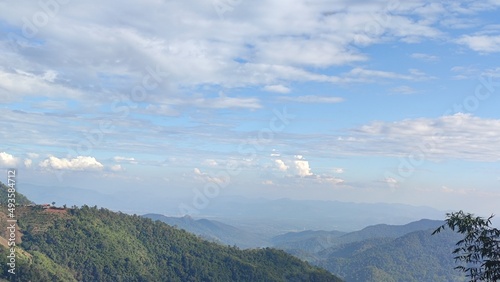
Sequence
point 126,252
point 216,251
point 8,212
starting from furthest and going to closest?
1. point 216,251
2. point 126,252
3. point 8,212

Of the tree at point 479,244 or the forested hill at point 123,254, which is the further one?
the forested hill at point 123,254

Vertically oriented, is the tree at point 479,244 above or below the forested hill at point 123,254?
above

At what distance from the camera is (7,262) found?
77188 millimetres

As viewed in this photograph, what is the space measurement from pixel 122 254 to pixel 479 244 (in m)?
108

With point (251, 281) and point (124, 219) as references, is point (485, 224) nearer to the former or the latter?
point (251, 281)

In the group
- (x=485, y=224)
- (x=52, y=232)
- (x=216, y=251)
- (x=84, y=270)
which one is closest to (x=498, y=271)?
(x=485, y=224)

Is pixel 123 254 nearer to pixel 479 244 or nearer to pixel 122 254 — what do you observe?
pixel 122 254

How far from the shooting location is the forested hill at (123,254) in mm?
95688

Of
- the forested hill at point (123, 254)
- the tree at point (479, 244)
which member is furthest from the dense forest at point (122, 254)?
the tree at point (479, 244)

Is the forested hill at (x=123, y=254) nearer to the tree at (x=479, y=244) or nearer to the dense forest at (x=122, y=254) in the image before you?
the dense forest at (x=122, y=254)

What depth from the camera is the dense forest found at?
95.5m

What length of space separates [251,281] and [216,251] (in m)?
17.6

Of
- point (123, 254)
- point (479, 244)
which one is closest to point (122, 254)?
point (123, 254)

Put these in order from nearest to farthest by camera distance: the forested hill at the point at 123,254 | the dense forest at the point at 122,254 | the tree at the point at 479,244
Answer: the tree at the point at 479,244, the dense forest at the point at 122,254, the forested hill at the point at 123,254
